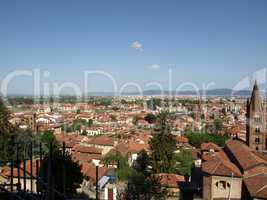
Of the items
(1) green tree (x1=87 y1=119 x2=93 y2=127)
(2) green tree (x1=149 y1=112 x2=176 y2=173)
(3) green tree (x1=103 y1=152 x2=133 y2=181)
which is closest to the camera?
(3) green tree (x1=103 y1=152 x2=133 y2=181)

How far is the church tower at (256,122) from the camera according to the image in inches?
993

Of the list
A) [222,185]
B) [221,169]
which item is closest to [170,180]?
[222,185]

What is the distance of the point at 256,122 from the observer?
26.2 metres

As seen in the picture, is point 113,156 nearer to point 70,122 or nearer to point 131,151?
point 131,151

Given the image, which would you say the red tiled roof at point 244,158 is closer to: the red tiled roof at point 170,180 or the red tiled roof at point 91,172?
the red tiled roof at point 170,180

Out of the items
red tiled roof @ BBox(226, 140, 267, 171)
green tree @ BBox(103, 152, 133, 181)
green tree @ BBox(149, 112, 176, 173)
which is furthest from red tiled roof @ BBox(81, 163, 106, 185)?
red tiled roof @ BBox(226, 140, 267, 171)

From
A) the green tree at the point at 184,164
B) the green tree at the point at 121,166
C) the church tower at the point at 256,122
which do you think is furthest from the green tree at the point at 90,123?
the church tower at the point at 256,122

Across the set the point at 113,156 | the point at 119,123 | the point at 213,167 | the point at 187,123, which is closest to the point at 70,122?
the point at 119,123

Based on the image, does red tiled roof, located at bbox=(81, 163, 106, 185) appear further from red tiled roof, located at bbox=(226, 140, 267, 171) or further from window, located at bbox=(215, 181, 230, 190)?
red tiled roof, located at bbox=(226, 140, 267, 171)

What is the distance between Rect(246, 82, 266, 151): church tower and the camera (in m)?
25.2

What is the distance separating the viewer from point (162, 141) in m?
24.9

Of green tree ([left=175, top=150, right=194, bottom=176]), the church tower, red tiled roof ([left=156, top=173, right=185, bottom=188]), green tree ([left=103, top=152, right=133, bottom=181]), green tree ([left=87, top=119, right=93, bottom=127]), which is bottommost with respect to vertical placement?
green tree ([left=87, top=119, right=93, bottom=127])

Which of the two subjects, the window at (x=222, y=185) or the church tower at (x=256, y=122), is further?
the church tower at (x=256, y=122)

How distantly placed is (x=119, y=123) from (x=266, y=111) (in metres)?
43.0
